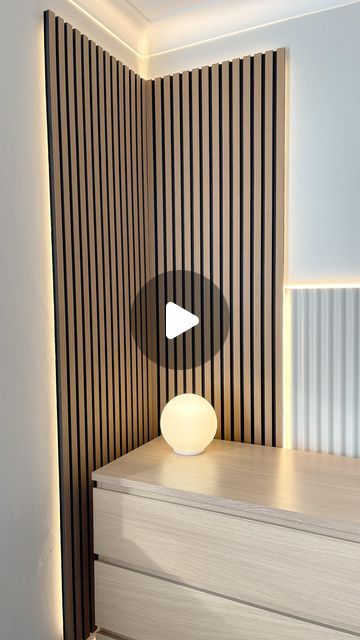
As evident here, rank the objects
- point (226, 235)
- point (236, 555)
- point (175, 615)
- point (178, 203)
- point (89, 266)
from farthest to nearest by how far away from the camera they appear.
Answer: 1. point (178, 203)
2. point (226, 235)
3. point (89, 266)
4. point (175, 615)
5. point (236, 555)

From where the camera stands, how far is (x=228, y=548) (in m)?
1.53

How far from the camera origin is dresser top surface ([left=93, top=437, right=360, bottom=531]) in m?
1.49

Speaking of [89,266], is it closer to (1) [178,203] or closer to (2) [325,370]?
(1) [178,203]

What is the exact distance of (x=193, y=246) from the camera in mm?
2172

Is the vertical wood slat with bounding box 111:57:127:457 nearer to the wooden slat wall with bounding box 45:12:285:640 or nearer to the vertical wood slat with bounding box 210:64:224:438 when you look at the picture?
the wooden slat wall with bounding box 45:12:285:640

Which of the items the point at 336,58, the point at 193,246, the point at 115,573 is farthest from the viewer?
the point at 193,246

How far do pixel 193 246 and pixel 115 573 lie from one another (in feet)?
4.31

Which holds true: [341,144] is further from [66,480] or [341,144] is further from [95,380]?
[66,480]

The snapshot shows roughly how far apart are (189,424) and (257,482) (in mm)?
332

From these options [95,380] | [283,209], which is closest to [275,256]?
[283,209]

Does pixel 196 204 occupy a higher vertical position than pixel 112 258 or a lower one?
higher

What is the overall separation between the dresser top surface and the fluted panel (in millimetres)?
86
